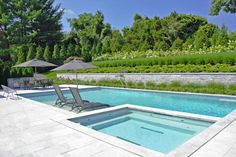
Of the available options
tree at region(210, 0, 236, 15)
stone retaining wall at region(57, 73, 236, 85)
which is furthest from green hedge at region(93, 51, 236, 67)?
tree at region(210, 0, 236, 15)

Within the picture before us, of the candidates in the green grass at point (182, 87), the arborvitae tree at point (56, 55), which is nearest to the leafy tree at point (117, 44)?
the arborvitae tree at point (56, 55)

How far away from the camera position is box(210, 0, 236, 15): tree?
25125 mm

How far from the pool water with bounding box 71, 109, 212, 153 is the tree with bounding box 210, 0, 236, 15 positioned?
72.2ft

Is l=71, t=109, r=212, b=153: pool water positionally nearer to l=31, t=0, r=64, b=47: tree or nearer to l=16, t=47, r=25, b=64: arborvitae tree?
l=16, t=47, r=25, b=64: arborvitae tree

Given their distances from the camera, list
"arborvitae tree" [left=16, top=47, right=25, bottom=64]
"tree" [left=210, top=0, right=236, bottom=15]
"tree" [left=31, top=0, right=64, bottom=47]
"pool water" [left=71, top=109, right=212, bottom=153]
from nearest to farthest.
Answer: "pool water" [left=71, top=109, right=212, bottom=153] → "tree" [left=210, top=0, right=236, bottom=15] → "arborvitae tree" [left=16, top=47, right=25, bottom=64] → "tree" [left=31, top=0, right=64, bottom=47]

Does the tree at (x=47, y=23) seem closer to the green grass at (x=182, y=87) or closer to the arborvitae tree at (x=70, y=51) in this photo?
the arborvitae tree at (x=70, y=51)

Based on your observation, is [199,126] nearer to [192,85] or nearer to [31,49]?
[192,85]

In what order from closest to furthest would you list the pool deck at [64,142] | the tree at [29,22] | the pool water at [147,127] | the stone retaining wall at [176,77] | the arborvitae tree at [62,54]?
the pool deck at [64,142] < the pool water at [147,127] < the stone retaining wall at [176,77] < the tree at [29,22] < the arborvitae tree at [62,54]

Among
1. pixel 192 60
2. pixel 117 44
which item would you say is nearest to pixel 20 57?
pixel 117 44

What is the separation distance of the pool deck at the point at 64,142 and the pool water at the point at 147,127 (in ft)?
2.95

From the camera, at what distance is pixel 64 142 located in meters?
4.88

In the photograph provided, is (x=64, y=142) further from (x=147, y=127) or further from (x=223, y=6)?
(x=223, y=6)

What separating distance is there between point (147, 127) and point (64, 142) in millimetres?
2954

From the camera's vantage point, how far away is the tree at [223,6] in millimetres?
25125
